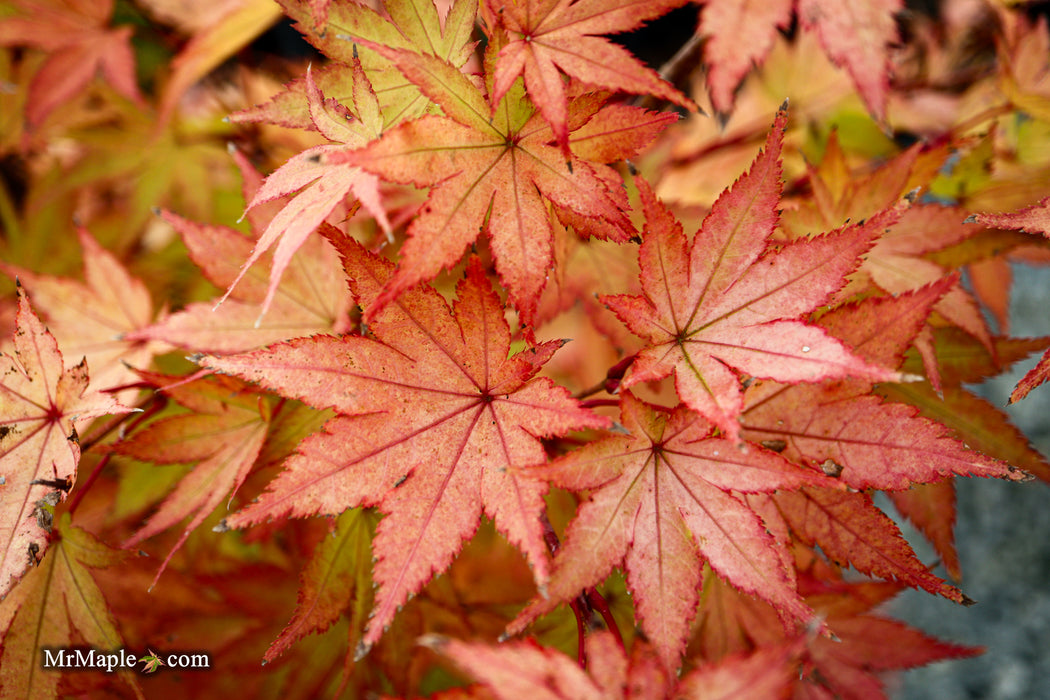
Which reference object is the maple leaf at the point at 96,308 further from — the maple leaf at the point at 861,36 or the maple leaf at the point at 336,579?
the maple leaf at the point at 861,36

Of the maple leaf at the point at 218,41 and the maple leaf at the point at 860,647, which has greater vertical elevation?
the maple leaf at the point at 218,41

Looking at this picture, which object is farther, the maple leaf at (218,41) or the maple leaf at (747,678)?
the maple leaf at (218,41)

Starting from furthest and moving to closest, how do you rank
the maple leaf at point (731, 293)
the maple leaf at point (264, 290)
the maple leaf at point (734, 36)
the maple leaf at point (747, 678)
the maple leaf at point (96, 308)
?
the maple leaf at point (96, 308) < the maple leaf at point (264, 290) < the maple leaf at point (734, 36) < the maple leaf at point (731, 293) < the maple leaf at point (747, 678)

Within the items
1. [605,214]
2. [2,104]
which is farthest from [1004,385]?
[2,104]

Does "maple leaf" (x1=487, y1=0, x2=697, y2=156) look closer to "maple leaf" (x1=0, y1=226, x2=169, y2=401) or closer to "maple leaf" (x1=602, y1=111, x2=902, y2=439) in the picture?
"maple leaf" (x1=602, y1=111, x2=902, y2=439)

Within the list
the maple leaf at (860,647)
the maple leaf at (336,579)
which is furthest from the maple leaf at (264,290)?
the maple leaf at (860,647)

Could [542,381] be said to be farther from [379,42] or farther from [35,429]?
[35,429]

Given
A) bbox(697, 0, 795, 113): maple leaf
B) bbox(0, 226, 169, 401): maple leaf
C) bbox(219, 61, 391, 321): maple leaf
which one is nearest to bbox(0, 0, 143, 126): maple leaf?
bbox(0, 226, 169, 401): maple leaf
